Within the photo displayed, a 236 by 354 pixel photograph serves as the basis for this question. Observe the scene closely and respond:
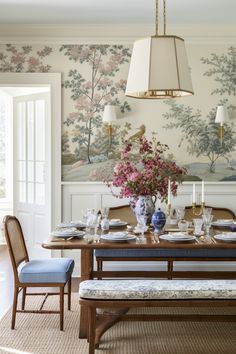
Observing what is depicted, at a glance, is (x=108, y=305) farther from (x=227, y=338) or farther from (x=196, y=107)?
(x=196, y=107)

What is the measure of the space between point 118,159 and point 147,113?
591 mm

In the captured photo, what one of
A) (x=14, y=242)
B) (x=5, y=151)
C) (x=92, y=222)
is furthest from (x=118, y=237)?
(x=5, y=151)

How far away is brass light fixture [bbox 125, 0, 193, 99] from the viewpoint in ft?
10.0

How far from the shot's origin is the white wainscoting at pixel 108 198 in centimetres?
512

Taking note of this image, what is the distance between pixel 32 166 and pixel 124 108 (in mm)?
1418

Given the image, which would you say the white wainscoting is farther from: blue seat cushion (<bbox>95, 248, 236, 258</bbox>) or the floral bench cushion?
the floral bench cushion

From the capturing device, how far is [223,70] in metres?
5.07

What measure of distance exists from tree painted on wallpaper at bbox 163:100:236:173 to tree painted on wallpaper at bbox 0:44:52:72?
1.45 meters

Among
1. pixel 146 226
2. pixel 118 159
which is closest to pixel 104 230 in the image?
pixel 146 226

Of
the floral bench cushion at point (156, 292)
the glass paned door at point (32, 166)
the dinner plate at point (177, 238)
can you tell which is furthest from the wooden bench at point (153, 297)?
the glass paned door at point (32, 166)

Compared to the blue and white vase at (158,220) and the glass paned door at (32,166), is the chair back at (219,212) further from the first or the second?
the glass paned door at (32,166)

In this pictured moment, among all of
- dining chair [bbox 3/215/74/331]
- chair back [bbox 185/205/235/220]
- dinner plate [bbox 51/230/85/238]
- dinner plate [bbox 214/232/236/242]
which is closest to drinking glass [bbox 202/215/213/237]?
dinner plate [bbox 214/232/236/242]

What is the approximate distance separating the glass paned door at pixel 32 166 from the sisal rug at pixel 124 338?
6.14 feet

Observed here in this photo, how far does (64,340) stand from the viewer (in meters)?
3.35
